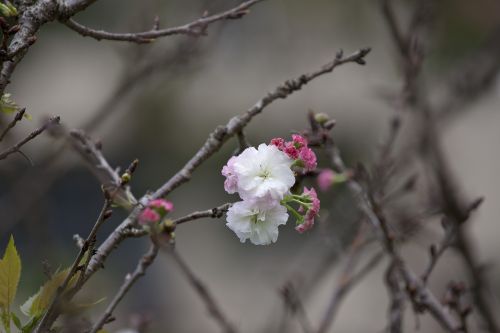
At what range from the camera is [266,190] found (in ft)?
4.41

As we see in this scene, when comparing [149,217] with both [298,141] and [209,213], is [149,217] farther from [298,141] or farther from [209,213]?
[298,141]

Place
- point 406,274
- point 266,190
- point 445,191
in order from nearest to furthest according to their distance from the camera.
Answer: point 266,190 → point 406,274 → point 445,191

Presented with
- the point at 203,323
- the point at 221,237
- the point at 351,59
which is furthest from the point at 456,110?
the point at 221,237

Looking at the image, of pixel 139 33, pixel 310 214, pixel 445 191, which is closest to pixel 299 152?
pixel 310 214

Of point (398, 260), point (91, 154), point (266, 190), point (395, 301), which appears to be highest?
point (91, 154)

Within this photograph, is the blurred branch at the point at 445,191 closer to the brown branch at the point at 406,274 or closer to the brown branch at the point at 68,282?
the brown branch at the point at 406,274

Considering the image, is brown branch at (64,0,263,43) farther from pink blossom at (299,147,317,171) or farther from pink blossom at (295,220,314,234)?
pink blossom at (295,220,314,234)

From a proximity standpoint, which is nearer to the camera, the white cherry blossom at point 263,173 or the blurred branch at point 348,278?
the white cherry blossom at point 263,173

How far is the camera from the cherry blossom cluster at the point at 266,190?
136 centimetres

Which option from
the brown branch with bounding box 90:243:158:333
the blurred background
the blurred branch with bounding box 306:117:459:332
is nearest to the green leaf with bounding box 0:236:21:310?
the brown branch with bounding box 90:243:158:333

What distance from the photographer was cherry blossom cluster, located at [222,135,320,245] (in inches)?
53.7

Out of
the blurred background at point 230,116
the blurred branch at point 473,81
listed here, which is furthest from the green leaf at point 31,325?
the blurred background at point 230,116

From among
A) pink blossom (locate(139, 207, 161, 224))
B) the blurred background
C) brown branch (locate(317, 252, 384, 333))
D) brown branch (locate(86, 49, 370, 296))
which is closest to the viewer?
pink blossom (locate(139, 207, 161, 224))

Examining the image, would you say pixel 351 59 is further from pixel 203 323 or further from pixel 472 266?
pixel 203 323
